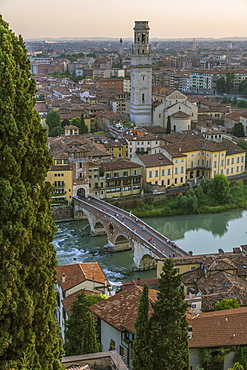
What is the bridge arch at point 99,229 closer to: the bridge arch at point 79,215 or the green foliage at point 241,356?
the bridge arch at point 79,215

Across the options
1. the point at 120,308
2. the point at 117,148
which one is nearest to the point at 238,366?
the point at 120,308

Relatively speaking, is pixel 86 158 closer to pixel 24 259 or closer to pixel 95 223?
pixel 95 223

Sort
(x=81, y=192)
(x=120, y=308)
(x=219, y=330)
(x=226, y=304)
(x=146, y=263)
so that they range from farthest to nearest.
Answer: (x=81, y=192) → (x=146, y=263) → (x=226, y=304) → (x=120, y=308) → (x=219, y=330)

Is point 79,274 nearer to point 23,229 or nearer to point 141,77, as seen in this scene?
point 23,229

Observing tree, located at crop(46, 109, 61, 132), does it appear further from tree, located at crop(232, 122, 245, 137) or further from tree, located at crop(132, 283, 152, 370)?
tree, located at crop(132, 283, 152, 370)

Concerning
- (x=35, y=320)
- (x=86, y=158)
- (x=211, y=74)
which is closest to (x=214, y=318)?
(x=35, y=320)

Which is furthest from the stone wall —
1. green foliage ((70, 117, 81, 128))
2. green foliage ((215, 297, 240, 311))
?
green foliage ((70, 117, 81, 128))
